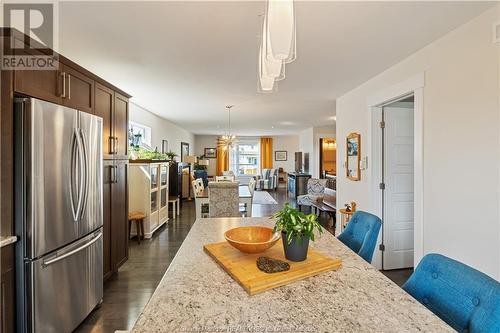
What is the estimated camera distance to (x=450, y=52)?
6.86ft

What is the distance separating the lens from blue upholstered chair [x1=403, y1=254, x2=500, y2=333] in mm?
836

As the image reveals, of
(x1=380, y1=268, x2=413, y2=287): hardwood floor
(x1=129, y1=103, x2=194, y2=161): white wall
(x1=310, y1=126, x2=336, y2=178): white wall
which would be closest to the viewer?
(x1=380, y1=268, x2=413, y2=287): hardwood floor

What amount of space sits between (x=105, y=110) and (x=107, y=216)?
3.57 feet

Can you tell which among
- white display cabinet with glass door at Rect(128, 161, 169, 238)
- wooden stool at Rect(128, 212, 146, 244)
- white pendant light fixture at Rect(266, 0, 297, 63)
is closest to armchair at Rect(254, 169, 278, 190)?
white display cabinet with glass door at Rect(128, 161, 169, 238)

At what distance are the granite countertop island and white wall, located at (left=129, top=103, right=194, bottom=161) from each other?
Answer: 4.55 m

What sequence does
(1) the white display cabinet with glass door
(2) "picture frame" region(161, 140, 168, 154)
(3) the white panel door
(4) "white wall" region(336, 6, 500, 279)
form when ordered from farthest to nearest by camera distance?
1. (2) "picture frame" region(161, 140, 168, 154)
2. (1) the white display cabinet with glass door
3. (3) the white panel door
4. (4) "white wall" region(336, 6, 500, 279)

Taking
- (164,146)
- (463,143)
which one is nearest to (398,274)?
(463,143)

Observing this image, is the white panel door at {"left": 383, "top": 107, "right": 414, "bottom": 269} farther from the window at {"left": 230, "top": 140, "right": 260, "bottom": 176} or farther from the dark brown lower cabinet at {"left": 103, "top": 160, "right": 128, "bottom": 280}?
the window at {"left": 230, "top": 140, "right": 260, "bottom": 176}

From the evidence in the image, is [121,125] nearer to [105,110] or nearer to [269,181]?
[105,110]

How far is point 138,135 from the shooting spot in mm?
5211

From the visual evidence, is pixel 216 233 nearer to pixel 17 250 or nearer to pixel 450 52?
pixel 17 250

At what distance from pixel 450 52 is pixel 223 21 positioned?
1908 millimetres

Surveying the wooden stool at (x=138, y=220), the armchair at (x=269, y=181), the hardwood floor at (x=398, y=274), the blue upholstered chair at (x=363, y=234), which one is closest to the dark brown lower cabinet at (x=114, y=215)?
the wooden stool at (x=138, y=220)

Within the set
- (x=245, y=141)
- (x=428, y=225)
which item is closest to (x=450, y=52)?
(x=428, y=225)
